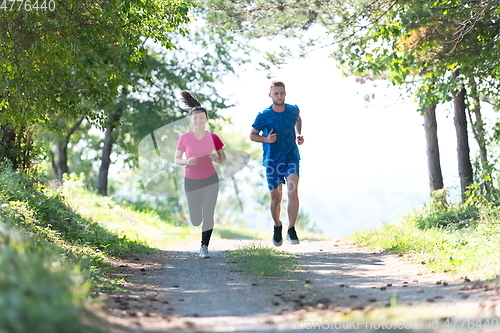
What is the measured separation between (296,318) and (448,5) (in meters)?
9.27

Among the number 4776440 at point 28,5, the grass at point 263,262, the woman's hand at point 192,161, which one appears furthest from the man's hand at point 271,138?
the number 4776440 at point 28,5

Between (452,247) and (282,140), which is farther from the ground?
(282,140)

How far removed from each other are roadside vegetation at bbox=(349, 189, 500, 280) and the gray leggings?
3.19 metres

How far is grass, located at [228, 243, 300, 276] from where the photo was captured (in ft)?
25.2

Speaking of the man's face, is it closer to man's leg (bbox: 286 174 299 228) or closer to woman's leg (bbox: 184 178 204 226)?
man's leg (bbox: 286 174 299 228)

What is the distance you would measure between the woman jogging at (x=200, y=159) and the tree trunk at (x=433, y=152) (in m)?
10.0

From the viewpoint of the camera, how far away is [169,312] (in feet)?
17.3

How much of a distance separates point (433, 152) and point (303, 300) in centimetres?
1358

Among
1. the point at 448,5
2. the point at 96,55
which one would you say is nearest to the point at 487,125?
the point at 448,5

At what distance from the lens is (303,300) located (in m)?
5.60

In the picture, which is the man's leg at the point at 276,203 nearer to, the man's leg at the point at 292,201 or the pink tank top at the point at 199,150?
the man's leg at the point at 292,201

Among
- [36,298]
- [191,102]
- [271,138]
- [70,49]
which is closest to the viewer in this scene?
[36,298]

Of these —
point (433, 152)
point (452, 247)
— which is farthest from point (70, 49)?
point (433, 152)

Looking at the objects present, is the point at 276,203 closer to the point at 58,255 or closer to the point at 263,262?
the point at 263,262
